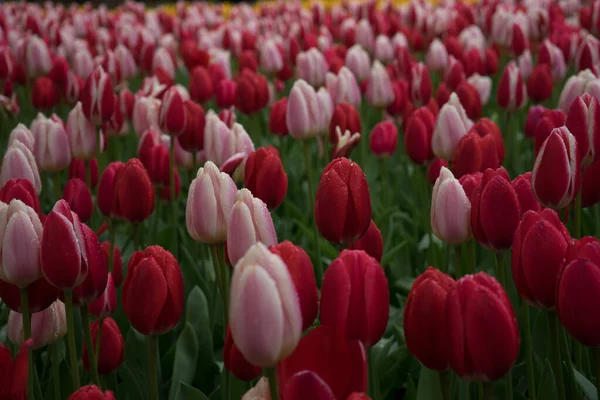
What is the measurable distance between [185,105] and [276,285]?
1.59 m

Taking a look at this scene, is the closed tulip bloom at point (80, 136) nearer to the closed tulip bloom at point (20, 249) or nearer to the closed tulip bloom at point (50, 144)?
the closed tulip bloom at point (50, 144)

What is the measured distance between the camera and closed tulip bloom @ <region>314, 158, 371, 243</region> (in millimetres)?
1386

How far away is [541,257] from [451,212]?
1.21 ft

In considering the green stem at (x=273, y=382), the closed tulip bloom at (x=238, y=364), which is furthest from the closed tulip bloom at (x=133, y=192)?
the green stem at (x=273, y=382)

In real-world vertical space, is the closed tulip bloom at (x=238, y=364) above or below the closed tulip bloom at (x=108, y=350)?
above

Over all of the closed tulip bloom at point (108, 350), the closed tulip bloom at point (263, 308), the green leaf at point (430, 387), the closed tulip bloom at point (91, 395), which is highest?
the closed tulip bloom at point (263, 308)

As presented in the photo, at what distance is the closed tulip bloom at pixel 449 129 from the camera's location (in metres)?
2.08

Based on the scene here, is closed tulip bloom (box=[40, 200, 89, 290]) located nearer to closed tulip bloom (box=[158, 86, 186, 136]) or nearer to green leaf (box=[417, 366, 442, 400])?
green leaf (box=[417, 366, 442, 400])

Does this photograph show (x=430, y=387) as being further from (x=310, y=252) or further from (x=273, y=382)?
(x=310, y=252)

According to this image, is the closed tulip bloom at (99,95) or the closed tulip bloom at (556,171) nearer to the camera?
the closed tulip bloom at (556,171)

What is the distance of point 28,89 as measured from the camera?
451 centimetres

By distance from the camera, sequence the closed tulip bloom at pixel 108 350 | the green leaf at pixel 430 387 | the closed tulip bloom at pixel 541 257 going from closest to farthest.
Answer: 1. the closed tulip bloom at pixel 541 257
2. the green leaf at pixel 430 387
3. the closed tulip bloom at pixel 108 350

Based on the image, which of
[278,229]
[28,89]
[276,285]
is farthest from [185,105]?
[28,89]

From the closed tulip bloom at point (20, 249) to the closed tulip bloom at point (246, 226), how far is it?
34 centimetres
